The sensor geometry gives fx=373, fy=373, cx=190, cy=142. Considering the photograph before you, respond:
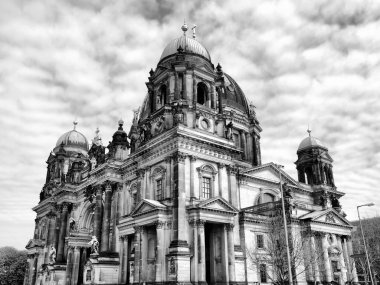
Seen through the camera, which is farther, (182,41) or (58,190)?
(58,190)

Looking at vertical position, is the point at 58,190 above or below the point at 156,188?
above

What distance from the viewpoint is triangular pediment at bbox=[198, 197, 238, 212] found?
32469 mm

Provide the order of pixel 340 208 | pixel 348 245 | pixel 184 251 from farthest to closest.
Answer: pixel 340 208
pixel 348 245
pixel 184 251

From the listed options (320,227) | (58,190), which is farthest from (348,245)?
(58,190)

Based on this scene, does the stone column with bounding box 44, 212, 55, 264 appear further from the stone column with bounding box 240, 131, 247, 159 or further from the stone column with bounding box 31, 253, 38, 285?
the stone column with bounding box 240, 131, 247, 159

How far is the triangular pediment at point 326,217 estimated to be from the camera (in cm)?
4037

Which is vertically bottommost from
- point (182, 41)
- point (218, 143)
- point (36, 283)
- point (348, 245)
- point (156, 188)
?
point (36, 283)

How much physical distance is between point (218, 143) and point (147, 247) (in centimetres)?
1198

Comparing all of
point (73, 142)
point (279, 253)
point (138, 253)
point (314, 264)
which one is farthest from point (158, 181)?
point (73, 142)

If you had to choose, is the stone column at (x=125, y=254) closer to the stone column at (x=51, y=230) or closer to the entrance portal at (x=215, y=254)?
the entrance portal at (x=215, y=254)

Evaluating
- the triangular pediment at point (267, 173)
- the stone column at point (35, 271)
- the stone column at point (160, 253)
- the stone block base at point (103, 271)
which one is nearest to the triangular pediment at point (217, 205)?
the stone column at point (160, 253)

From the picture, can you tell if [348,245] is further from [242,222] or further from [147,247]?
[147,247]

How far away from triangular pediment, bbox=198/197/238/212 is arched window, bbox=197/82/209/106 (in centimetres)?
1107

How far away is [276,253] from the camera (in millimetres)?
31250
